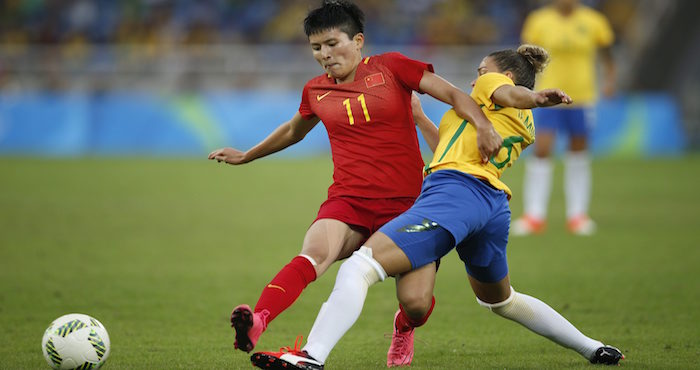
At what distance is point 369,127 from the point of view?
4.91 meters

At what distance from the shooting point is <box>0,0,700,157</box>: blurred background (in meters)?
20.4

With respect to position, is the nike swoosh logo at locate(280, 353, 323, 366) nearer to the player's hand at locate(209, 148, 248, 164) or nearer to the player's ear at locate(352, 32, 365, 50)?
the player's hand at locate(209, 148, 248, 164)

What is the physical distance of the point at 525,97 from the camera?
172 inches

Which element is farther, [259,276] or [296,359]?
[259,276]

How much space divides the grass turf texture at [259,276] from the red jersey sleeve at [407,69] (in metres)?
1.48

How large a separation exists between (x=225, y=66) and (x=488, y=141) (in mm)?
18253

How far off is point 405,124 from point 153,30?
21.4m

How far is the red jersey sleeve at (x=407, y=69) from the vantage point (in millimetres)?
4812

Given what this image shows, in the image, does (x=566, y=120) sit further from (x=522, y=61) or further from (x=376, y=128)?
(x=376, y=128)

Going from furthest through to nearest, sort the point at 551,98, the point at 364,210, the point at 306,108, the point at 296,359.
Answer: the point at 306,108 < the point at 364,210 < the point at 551,98 < the point at 296,359

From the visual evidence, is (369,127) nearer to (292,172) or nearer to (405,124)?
(405,124)

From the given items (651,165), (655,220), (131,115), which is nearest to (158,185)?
(131,115)

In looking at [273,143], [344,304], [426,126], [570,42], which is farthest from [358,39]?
[570,42]

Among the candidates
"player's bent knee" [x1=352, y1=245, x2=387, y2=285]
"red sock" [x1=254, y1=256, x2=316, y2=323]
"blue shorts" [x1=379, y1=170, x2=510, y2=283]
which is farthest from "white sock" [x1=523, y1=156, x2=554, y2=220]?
"player's bent knee" [x1=352, y1=245, x2=387, y2=285]
